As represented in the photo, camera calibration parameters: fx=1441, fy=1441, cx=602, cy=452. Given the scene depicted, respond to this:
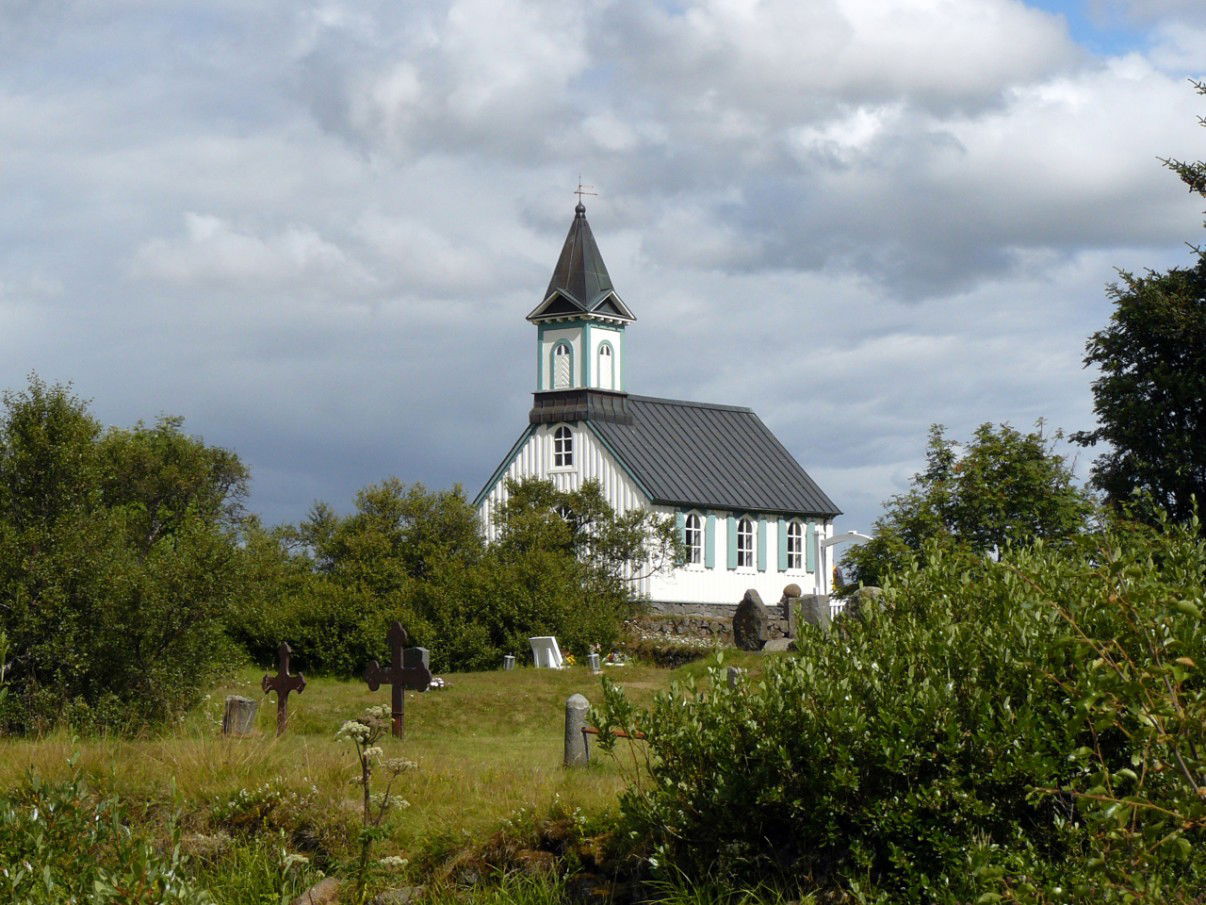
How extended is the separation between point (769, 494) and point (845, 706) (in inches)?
1836

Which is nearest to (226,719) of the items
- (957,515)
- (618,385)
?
(957,515)

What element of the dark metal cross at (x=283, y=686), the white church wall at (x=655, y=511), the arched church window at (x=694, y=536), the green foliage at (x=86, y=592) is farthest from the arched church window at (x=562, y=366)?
the green foliage at (x=86, y=592)

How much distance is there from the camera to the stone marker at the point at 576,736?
13.7m

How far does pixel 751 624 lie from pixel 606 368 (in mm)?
19933

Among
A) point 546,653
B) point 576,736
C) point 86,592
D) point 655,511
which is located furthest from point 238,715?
→ point 655,511

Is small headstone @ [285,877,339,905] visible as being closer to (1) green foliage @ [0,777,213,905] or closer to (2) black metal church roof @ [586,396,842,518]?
(1) green foliage @ [0,777,213,905]

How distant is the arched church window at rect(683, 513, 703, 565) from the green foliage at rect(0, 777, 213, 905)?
4259cm

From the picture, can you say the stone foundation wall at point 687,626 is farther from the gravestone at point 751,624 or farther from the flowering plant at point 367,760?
the flowering plant at point 367,760

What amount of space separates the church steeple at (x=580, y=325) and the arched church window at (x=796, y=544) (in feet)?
28.5

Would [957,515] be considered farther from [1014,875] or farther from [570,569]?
[1014,875]

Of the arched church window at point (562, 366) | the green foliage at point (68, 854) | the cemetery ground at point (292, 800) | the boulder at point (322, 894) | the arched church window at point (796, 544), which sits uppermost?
the arched church window at point (562, 366)

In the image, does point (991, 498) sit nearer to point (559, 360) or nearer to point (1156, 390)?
point (1156, 390)

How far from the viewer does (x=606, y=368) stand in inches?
2060

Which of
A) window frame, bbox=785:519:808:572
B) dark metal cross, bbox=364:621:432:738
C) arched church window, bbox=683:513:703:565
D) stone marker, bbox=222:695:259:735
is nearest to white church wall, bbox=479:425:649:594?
arched church window, bbox=683:513:703:565
